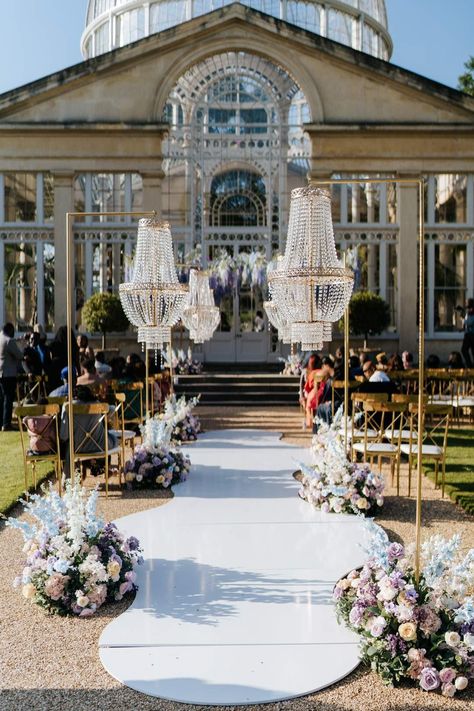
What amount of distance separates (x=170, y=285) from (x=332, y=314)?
7.78 feet

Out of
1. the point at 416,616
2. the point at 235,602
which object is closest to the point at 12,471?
the point at 235,602

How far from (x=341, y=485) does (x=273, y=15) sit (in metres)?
21.3

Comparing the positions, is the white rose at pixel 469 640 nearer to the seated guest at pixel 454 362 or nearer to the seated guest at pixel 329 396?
the seated guest at pixel 329 396

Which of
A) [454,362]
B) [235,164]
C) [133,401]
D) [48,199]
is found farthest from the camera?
[235,164]

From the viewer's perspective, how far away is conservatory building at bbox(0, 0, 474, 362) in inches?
782

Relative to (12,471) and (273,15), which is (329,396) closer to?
(12,471)

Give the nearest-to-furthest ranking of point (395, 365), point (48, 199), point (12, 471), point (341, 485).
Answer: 1. point (341, 485)
2. point (12, 471)
3. point (395, 365)
4. point (48, 199)

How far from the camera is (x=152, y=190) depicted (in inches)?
793

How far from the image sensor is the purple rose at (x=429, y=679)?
3.90 meters

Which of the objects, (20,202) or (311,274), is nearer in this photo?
(311,274)

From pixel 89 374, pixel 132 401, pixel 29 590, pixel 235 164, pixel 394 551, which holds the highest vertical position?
pixel 235 164

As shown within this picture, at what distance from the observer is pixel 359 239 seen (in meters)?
20.4

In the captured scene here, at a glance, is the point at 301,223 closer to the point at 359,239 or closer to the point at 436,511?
the point at 436,511

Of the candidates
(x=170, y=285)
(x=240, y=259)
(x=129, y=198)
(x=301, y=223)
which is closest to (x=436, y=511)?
(x=301, y=223)
